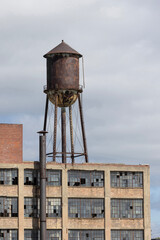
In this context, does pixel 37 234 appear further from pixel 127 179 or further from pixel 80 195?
pixel 127 179

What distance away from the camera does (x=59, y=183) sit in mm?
97375

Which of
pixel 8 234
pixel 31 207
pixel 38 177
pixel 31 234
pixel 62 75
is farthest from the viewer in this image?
pixel 62 75

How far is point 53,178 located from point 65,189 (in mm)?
1944

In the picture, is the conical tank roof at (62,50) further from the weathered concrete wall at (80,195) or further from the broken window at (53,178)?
the broken window at (53,178)

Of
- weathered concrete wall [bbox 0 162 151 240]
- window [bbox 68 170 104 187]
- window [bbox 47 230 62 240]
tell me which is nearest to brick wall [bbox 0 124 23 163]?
weathered concrete wall [bbox 0 162 151 240]

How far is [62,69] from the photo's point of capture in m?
103

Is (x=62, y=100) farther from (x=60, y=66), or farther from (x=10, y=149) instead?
(x=10, y=149)

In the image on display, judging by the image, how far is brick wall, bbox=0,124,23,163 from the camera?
9562 centimetres

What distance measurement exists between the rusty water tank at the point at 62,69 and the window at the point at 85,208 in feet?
47.3

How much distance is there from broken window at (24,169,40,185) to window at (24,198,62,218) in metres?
1.99

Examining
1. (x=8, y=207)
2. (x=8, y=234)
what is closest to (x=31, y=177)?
(x=8, y=207)

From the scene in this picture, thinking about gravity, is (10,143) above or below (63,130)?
below

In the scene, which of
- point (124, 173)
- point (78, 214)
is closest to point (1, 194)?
point (78, 214)

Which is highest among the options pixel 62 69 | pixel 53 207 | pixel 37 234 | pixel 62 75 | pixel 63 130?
pixel 62 69
